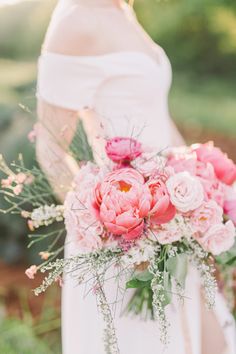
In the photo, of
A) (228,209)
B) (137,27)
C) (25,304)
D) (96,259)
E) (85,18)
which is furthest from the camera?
(25,304)

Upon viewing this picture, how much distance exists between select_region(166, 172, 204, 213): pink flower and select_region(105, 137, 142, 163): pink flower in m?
0.13

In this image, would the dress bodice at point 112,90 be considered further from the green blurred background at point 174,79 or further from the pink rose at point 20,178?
the green blurred background at point 174,79

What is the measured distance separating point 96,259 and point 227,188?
46 cm

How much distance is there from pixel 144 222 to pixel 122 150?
0.69ft

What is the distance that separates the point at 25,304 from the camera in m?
4.88

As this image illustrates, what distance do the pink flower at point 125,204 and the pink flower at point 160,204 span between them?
2 centimetres

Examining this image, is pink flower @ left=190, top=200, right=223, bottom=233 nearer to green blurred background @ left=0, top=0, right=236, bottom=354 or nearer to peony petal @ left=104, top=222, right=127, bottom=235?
peony petal @ left=104, top=222, right=127, bottom=235

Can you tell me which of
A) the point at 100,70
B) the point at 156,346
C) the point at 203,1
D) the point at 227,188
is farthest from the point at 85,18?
the point at 203,1

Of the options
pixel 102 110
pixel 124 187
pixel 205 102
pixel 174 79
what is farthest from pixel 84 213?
pixel 174 79

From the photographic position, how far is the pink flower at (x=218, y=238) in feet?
7.66

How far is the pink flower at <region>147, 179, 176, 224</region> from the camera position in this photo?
2236 millimetres

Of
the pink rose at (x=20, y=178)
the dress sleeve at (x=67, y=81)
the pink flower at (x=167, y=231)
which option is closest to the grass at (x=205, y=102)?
the dress sleeve at (x=67, y=81)

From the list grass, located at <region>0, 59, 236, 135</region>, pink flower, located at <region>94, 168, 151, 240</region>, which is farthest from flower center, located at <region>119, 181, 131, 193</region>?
grass, located at <region>0, 59, 236, 135</region>

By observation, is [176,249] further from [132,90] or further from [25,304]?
[25,304]
